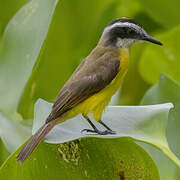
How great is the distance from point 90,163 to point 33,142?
0.83 feet

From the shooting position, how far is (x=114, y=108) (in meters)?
2.18

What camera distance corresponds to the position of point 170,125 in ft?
7.44

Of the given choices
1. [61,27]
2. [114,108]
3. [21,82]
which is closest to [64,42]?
[61,27]

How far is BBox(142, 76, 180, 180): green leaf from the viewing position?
218cm

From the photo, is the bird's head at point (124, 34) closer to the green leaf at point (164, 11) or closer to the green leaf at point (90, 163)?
the green leaf at point (164, 11)

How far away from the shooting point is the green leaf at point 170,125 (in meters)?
2.18

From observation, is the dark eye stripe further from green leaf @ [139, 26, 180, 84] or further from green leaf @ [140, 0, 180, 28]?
green leaf @ [140, 0, 180, 28]

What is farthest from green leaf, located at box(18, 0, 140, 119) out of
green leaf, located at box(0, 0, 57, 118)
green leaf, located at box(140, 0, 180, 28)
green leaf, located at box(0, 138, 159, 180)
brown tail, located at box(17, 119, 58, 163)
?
green leaf, located at box(0, 138, 159, 180)

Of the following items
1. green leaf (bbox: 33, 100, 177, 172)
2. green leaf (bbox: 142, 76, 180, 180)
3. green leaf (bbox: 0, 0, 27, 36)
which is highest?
green leaf (bbox: 0, 0, 27, 36)

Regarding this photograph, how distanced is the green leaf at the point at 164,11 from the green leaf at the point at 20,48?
1.17 metres

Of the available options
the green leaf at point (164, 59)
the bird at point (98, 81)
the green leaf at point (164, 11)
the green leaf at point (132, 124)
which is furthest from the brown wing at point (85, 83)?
the green leaf at point (164, 11)

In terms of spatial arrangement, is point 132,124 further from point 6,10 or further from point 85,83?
point 6,10

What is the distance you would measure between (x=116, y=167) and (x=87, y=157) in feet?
0.43

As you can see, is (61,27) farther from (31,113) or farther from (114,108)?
(114,108)
